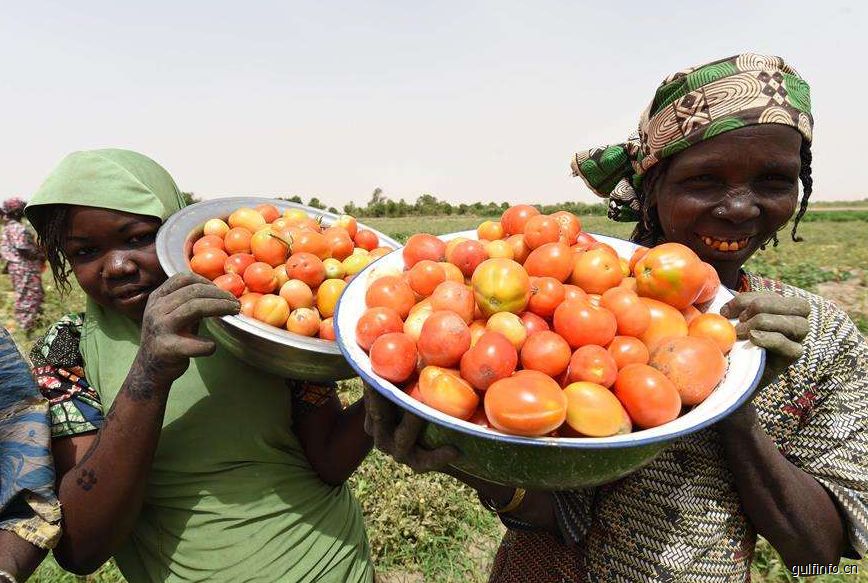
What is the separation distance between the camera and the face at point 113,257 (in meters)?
1.74

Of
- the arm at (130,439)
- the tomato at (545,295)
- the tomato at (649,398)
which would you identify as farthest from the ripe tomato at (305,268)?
the tomato at (649,398)

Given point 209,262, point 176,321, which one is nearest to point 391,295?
point 176,321

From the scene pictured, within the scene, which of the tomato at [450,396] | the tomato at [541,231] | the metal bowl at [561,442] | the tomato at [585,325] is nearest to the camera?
the metal bowl at [561,442]

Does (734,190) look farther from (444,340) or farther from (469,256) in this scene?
(444,340)

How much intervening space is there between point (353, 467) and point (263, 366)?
0.63 metres

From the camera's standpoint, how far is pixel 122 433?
156cm

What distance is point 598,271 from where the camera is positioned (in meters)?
1.53

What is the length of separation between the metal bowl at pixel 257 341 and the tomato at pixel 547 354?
63 centimetres

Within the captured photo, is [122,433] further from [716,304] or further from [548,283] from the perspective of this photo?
[716,304]

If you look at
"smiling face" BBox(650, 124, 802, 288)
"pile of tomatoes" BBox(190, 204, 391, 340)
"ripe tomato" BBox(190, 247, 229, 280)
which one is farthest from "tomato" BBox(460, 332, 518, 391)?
"ripe tomato" BBox(190, 247, 229, 280)

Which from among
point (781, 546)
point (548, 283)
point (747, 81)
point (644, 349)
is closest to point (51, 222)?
Result: point (548, 283)

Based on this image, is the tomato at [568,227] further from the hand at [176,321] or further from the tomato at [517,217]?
the hand at [176,321]

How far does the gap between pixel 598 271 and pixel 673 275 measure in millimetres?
220

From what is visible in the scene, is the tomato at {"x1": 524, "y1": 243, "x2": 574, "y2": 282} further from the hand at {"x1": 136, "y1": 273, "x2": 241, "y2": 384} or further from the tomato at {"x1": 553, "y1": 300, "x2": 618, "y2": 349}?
the hand at {"x1": 136, "y1": 273, "x2": 241, "y2": 384}
